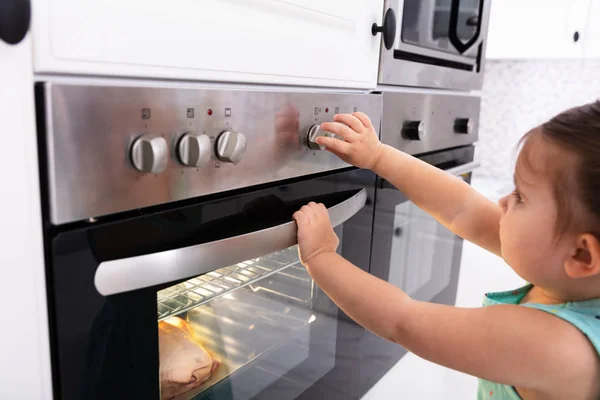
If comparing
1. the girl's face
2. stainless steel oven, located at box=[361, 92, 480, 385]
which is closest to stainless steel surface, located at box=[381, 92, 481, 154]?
stainless steel oven, located at box=[361, 92, 480, 385]

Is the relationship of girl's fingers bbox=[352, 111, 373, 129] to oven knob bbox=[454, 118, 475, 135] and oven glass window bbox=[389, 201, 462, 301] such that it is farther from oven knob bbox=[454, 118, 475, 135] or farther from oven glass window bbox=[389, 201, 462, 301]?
oven knob bbox=[454, 118, 475, 135]

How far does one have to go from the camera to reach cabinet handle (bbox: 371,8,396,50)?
2.75ft

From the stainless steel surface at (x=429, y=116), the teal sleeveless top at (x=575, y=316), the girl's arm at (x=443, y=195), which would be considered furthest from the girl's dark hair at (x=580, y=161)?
the stainless steel surface at (x=429, y=116)

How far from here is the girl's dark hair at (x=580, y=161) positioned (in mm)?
580

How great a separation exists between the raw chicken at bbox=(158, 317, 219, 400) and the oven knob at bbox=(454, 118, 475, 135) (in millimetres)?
831

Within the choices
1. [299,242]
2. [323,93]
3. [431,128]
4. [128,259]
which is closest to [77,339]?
[128,259]

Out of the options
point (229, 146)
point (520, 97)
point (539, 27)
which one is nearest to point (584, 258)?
point (229, 146)

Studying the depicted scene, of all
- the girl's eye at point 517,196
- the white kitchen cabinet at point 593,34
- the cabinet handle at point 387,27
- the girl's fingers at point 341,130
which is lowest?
the girl's eye at point 517,196

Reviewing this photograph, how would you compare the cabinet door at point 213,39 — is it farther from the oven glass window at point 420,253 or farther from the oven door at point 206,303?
the oven glass window at point 420,253

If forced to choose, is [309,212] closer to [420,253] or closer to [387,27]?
[387,27]

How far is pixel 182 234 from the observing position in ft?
1.83

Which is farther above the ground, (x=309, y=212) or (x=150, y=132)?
(x=150, y=132)

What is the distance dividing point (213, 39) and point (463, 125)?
856 millimetres

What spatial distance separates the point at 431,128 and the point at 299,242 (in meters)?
0.56
